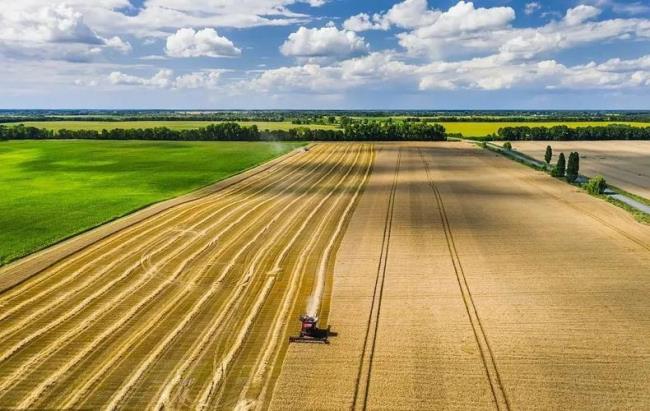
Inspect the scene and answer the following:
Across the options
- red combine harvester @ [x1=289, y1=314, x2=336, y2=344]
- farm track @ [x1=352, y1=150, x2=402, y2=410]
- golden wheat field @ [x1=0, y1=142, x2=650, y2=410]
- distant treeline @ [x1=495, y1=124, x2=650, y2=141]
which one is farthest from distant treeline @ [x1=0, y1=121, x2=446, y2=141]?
red combine harvester @ [x1=289, y1=314, x2=336, y2=344]

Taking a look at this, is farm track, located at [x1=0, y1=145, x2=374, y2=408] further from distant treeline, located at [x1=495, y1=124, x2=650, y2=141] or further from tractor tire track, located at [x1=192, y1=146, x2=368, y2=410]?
distant treeline, located at [x1=495, y1=124, x2=650, y2=141]

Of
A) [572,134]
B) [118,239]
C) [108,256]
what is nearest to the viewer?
[108,256]

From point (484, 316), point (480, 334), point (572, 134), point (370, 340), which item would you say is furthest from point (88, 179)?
point (572, 134)

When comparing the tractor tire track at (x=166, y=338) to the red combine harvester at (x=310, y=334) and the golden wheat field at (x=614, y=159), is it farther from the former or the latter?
the golden wheat field at (x=614, y=159)

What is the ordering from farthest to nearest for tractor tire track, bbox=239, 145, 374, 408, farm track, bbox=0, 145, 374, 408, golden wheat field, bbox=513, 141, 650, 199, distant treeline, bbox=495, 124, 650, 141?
1. distant treeline, bbox=495, 124, 650, 141
2. golden wheat field, bbox=513, 141, 650, 199
3. farm track, bbox=0, 145, 374, 408
4. tractor tire track, bbox=239, 145, 374, 408

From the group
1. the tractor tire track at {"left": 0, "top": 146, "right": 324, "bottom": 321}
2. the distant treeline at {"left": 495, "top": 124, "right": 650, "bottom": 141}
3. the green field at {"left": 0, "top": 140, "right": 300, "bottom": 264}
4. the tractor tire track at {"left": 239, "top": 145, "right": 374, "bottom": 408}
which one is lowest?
the tractor tire track at {"left": 239, "top": 145, "right": 374, "bottom": 408}

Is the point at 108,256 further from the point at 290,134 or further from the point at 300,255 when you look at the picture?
the point at 290,134
